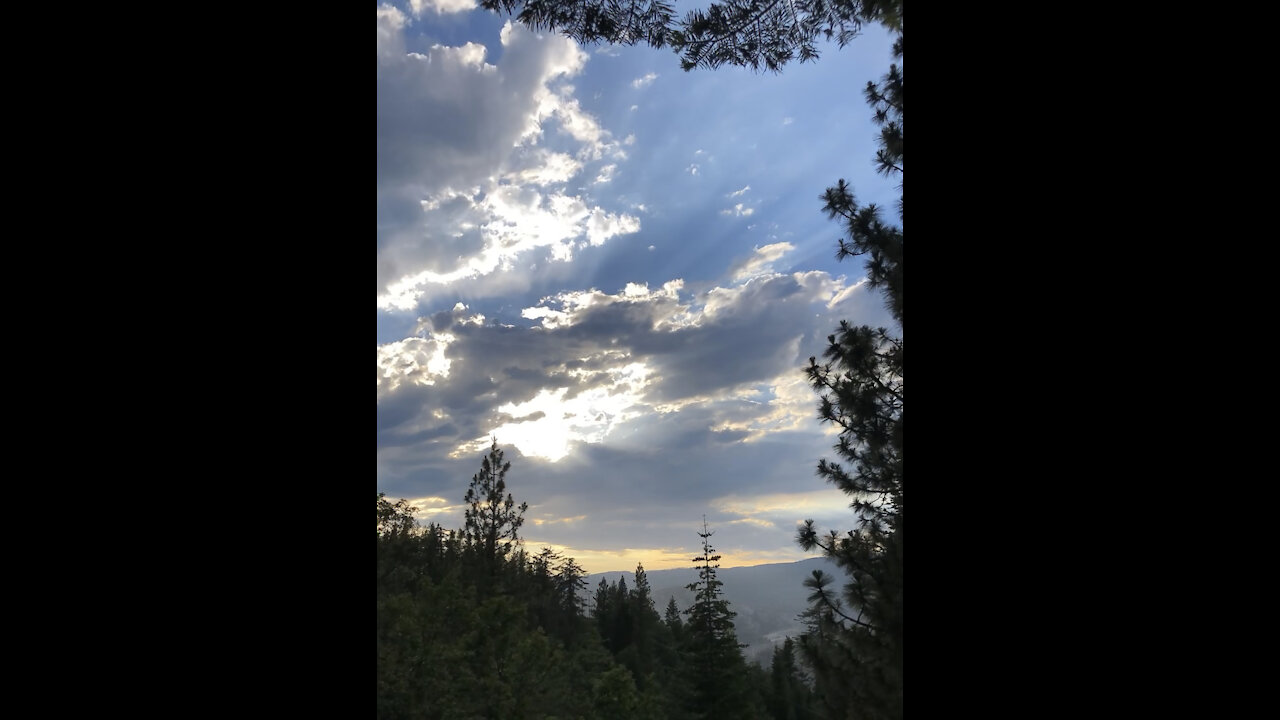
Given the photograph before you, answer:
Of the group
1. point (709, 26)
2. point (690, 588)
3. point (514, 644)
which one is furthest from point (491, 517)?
point (709, 26)

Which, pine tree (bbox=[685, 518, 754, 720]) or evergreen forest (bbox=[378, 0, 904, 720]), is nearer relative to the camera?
evergreen forest (bbox=[378, 0, 904, 720])

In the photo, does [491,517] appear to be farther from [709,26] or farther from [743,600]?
[709,26]

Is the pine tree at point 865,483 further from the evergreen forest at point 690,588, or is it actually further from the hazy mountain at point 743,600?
the hazy mountain at point 743,600

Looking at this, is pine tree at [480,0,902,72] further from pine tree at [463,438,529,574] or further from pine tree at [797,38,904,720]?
pine tree at [463,438,529,574]

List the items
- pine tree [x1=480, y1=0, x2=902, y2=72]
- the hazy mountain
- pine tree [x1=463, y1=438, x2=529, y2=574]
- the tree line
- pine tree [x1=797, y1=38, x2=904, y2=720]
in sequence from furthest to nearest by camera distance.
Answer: pine tree [x1=463, y1=438, x2=529, y2=574] → the tree line → the hazy mountain → pine tree [x1=797, y1=38, x2=904, y2=720] → pine tree [x1=480, y1=0, x2=902, y2=72]

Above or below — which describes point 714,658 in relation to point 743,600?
below

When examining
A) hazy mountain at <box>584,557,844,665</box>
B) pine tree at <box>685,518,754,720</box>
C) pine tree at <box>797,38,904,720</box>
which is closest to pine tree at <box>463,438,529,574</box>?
hazy mountain at <box>584,557,844,665</box>

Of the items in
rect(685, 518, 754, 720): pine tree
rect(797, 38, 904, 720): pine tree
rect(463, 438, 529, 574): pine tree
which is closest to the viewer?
rect(797, 38, 904, 720): pine tree

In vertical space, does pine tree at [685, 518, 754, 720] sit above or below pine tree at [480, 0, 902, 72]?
below

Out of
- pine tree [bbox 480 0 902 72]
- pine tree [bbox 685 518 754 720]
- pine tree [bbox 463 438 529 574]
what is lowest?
pine tree [bbox 685 518 754 720]

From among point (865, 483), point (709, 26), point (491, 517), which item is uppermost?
point (709, 26)
